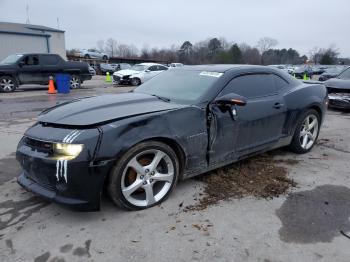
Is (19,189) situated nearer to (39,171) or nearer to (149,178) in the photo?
(39,171)

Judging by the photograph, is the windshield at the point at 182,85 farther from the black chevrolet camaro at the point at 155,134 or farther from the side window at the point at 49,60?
the side window at the point at 49,60

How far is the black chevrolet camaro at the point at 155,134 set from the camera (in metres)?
2.95

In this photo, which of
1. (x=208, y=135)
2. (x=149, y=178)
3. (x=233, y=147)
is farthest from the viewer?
(x=233, y=147)

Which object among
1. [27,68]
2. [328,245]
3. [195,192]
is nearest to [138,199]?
[195,192]

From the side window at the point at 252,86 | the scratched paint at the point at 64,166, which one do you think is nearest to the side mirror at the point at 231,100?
the side window at the point at 252,86

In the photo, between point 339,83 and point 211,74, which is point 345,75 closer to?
point 339,83

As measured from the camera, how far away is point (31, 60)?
50.2ft

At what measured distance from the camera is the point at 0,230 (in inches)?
118

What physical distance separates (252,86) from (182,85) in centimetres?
95

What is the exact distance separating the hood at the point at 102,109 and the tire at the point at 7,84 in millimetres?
12697

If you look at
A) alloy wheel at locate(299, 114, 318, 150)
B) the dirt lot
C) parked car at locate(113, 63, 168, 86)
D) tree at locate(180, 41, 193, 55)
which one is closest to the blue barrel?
parked car at locate(113, 63, 168, 86)

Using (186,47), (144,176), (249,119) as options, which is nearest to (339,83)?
(249,119)

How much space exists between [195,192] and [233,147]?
0.74 m

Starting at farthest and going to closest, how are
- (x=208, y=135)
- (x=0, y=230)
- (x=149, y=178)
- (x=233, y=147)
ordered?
(x=233, y=147) < (x=208, y=135) < (x=149, y=178) < (x=0, y=230)
